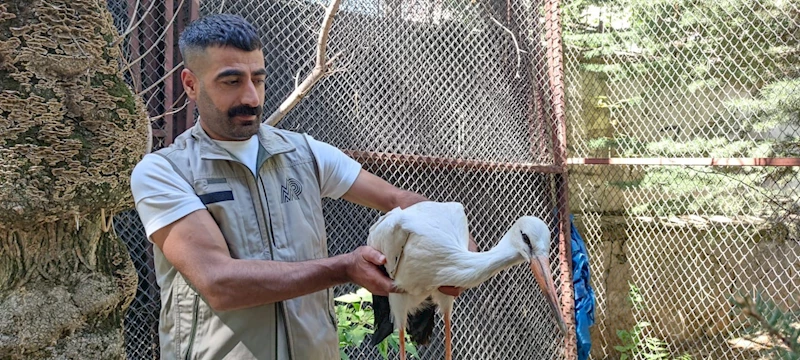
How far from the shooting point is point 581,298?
19.5ft

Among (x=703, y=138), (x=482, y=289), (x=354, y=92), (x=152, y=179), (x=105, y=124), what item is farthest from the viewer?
(x=703, y=138)

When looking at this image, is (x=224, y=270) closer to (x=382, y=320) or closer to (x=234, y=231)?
(x=234, y=231)

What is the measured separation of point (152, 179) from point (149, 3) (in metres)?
2.49

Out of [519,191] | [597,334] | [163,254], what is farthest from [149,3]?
[597,334]

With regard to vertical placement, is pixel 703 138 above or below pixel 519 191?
above

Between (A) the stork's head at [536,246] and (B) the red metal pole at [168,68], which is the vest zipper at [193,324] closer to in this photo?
(A) the stork's head at [536,246]

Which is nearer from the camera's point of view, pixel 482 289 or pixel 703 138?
pixel 482 289

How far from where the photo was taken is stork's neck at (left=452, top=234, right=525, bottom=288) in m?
2.62

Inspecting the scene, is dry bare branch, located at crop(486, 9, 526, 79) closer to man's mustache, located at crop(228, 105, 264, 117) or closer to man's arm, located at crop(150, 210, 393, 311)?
man's mustache, located at crop(228, 105, 264, 117)

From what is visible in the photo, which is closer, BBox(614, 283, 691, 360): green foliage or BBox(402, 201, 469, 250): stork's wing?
BBox(402, 201, 469, 250): stork's wing

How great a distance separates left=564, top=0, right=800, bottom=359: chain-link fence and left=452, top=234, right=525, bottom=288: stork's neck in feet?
9.96

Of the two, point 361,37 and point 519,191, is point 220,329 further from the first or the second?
point 519,191

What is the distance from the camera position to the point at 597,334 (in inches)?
287

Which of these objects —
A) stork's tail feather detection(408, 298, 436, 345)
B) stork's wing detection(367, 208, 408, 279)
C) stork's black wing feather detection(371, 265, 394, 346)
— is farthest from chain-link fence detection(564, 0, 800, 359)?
stork's wing detection(367, 208, 408, 279)
